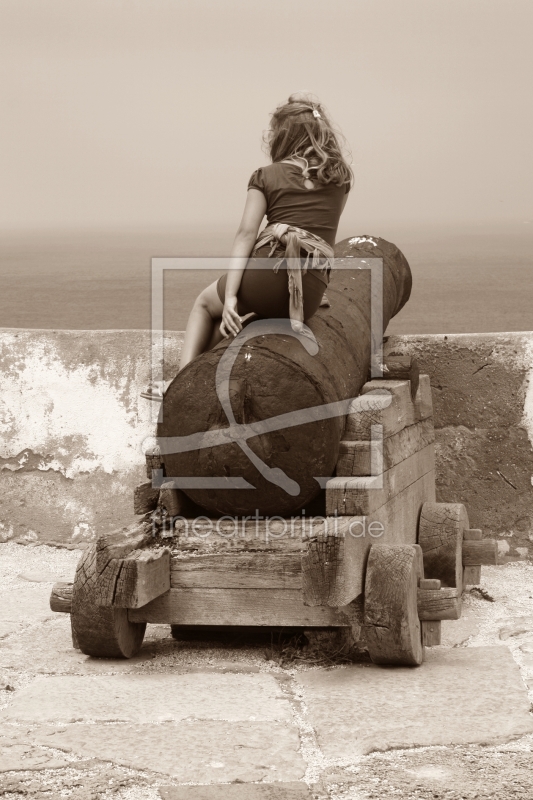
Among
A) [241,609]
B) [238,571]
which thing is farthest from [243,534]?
[241,609]

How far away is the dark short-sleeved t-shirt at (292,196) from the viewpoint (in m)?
3.54

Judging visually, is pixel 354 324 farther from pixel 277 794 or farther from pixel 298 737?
pixel 277 794

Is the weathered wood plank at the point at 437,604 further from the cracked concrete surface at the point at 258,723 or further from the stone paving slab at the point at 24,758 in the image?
the stone paving slab at the point at 24,758

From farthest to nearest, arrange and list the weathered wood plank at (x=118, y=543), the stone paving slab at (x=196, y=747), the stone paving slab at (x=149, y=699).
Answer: the weathered wood plank at (x=118, y=543) → the stone paving slab at (x=149, y=699) → the stone paving slab at (x=196, y=747)

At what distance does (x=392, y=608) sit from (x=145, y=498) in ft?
2.85

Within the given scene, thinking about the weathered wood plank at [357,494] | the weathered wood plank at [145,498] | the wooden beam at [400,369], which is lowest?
the weathered wood plank at [145,498]

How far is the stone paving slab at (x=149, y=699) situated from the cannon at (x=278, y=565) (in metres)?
0.18

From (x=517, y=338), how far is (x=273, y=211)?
1.72 meters

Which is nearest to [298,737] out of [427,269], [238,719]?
[238,719]

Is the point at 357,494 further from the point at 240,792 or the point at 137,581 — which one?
the point at 240,792


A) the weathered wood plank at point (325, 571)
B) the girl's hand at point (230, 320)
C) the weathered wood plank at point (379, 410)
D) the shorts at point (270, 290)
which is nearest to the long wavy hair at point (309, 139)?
the shorts at point (270, 290)

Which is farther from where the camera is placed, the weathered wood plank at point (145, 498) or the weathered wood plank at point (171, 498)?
the weathered wood plank at point (145, 498)

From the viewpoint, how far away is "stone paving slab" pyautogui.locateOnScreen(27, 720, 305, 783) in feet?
7.94

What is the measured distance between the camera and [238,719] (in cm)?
275
